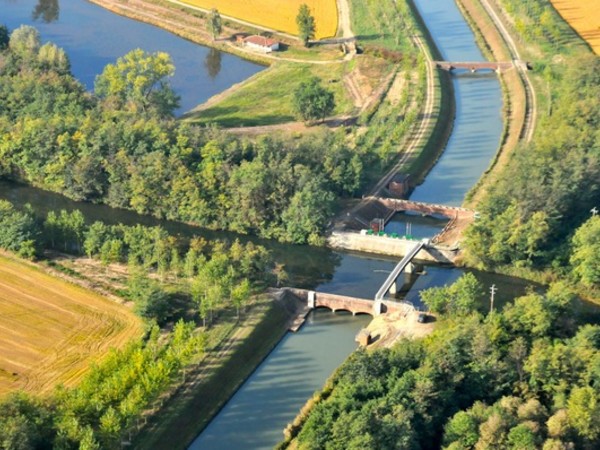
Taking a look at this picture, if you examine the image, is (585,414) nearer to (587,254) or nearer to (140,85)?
(587,254)

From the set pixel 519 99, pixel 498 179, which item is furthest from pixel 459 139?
pixel 498 179

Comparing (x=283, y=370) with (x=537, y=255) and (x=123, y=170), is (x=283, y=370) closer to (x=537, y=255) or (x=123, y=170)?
(x=537, y=255)

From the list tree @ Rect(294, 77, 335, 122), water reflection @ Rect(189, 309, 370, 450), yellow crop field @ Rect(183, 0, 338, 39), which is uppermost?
yellow crop field @ Rect(183, 0, 338, 39)

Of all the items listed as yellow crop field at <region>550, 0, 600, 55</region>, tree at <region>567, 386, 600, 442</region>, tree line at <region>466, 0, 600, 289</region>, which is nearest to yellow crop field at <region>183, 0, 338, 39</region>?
yellow crop field at <region>550, 0, 600, 55</region>

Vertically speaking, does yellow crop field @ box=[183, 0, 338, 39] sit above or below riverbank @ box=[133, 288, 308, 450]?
above

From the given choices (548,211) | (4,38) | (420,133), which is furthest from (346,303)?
(4,38)

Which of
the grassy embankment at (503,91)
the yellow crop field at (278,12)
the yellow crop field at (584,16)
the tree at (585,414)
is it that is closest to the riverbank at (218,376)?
the tree at (585,414)

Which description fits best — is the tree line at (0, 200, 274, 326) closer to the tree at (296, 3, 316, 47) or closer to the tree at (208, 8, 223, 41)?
the tree at (296, 3, 316, 47)
